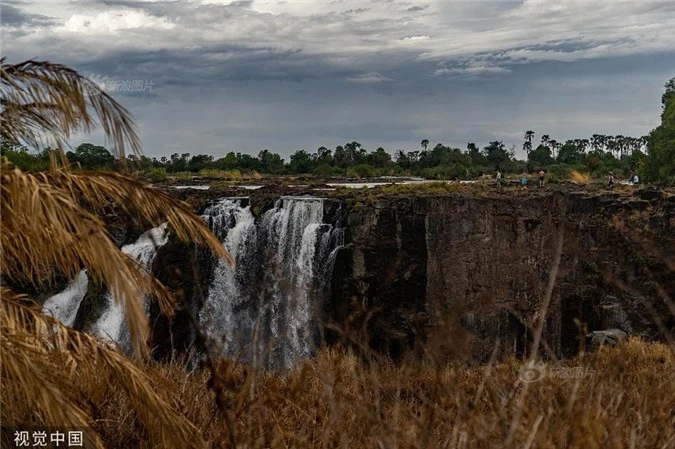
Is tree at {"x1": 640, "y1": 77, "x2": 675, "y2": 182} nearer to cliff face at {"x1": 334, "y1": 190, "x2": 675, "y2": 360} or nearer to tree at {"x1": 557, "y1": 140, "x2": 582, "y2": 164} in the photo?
cliff face at {"x1": 334, "y1": 190, "x2": 675, "y2": 360}

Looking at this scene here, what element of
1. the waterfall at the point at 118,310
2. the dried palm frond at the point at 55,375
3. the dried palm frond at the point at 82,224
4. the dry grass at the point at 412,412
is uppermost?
the dried palm frond at the point at 82,224

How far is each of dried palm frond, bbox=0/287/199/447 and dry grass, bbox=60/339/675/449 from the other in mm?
352

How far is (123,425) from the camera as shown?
5168mm

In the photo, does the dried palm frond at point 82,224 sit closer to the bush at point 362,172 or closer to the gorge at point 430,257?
the gorge at point 430,257

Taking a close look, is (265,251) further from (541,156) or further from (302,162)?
(541,156)

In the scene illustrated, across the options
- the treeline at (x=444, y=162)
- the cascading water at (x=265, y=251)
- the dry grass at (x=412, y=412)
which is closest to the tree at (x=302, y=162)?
the treeline at (x=444, y=162)

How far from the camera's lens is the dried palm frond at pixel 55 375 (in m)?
3.62

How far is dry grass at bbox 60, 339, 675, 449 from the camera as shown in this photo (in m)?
3.52

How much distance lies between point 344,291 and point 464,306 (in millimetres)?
17046

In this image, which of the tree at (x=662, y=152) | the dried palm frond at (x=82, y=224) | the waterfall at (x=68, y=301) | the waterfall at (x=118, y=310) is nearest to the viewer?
the dried palm frond at (x=82, y=224)

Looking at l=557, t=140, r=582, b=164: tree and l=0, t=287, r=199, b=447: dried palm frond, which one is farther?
l=557, t=140, r=582, b=164: tree

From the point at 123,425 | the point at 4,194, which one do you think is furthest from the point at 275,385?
the point at 4,194

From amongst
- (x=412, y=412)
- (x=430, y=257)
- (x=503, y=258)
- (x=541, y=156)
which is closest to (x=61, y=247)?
(x=412, y=412)

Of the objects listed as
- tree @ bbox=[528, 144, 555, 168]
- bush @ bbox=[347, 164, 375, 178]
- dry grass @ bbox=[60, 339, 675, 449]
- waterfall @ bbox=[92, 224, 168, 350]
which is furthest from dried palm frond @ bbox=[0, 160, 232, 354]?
tree @ bbox=[528, 144, 555, 168]
